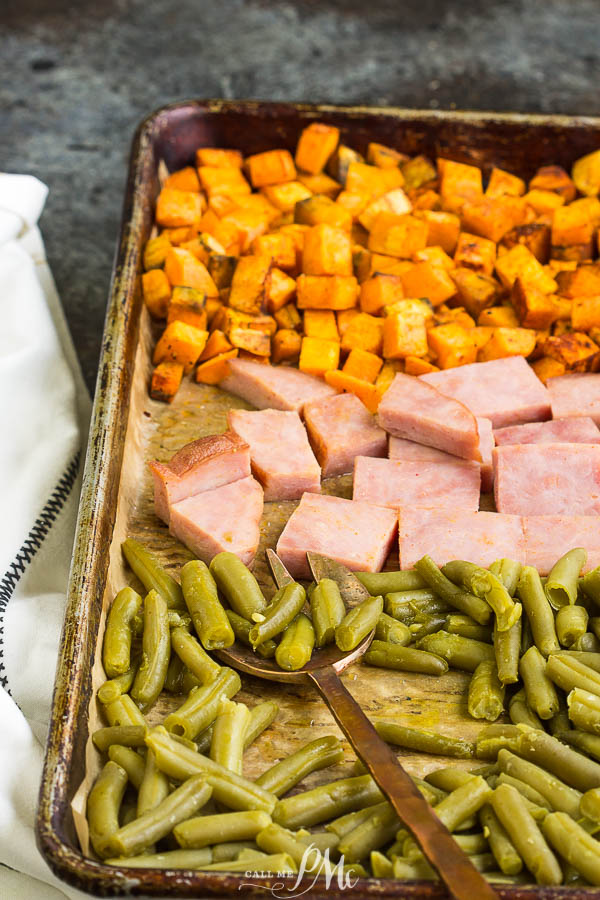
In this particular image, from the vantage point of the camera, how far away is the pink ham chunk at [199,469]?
11.9 ft

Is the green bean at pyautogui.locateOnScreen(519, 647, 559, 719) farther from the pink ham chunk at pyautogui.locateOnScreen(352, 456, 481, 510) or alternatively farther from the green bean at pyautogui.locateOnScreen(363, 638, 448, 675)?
the pink ham chunk at pyautogui.locateOnScreen(352, 456, 481, 510)

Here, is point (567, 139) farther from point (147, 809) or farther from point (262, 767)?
point (147, 809)

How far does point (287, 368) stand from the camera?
172 inches

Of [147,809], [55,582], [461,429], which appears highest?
[461,429]

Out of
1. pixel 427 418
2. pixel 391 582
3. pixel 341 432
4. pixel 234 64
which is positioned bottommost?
pixel 391 582

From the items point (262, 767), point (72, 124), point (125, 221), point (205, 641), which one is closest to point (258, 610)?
point (205, 641)

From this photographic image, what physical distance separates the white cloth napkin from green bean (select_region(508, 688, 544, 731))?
1.38 meters

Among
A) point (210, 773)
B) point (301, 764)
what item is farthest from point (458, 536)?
point (210, 773)

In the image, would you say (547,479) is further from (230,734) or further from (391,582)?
(230,734)

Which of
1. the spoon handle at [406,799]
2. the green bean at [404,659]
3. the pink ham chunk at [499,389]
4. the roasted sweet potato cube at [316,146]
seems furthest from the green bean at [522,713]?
the roasted sweet potato cube at [316,146]

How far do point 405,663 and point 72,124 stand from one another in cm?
505

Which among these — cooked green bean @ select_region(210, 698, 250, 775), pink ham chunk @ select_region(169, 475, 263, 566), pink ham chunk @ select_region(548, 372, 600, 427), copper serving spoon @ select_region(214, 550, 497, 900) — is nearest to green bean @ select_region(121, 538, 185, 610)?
pink ham chunk @ select_region(169, 475, 263, 566)

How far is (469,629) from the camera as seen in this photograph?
3256 millimetres

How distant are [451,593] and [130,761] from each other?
46.1 inches
